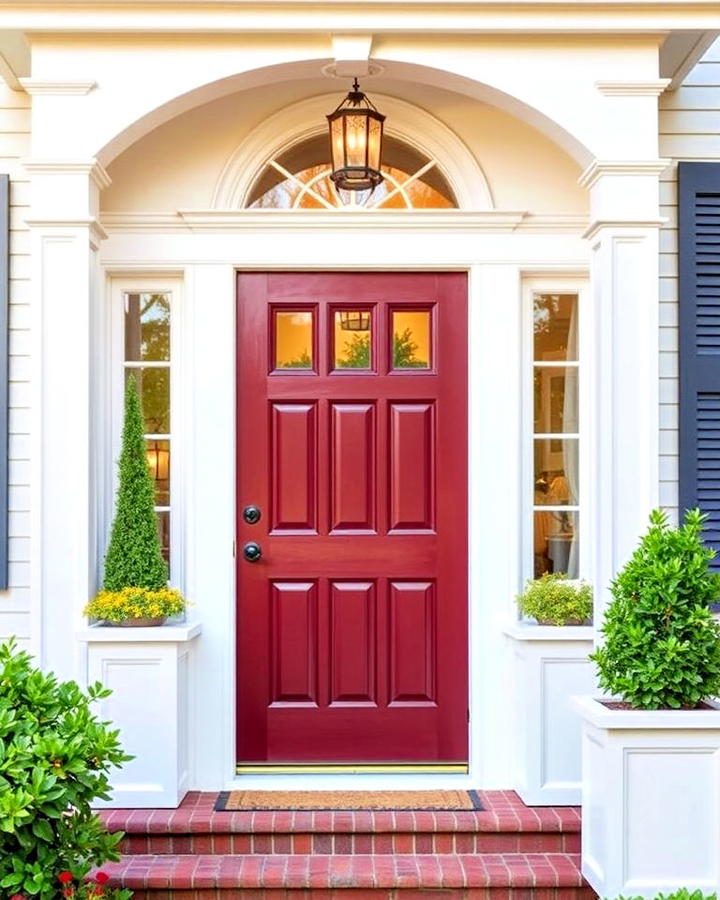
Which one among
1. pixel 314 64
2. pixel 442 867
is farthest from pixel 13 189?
pixel 442 867

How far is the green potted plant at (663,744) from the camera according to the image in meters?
3.08

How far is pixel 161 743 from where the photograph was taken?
12.2ft

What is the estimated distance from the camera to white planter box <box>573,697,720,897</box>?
3074mm

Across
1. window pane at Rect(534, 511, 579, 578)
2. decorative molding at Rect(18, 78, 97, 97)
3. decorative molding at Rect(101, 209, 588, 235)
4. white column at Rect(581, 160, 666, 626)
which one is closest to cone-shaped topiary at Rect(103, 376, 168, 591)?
decorative molding at Rect(101, 209, 588, 235)

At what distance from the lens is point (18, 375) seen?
13.3 feet

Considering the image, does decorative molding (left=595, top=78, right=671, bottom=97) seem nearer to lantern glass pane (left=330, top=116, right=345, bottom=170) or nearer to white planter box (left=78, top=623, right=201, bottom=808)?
lantern glass pane (left=330, top=116, right=345, bottom=170)

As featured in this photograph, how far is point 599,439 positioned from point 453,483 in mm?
764

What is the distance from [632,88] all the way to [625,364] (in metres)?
1.02

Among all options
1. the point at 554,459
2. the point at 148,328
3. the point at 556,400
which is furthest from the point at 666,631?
the point at 148,328

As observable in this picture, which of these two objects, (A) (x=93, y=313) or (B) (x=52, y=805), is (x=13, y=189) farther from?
(B) (x=52, y=805)

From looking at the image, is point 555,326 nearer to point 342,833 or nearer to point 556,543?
point 556,543

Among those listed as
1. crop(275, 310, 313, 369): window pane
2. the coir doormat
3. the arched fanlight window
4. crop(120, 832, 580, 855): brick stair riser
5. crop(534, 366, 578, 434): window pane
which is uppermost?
the arched fanlight window

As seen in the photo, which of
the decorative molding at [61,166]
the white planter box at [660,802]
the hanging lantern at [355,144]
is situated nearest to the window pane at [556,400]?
the hanging lantern at [355,144]

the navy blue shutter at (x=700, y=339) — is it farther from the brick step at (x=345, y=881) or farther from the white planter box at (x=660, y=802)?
the brick step at (x=345, y=881)
